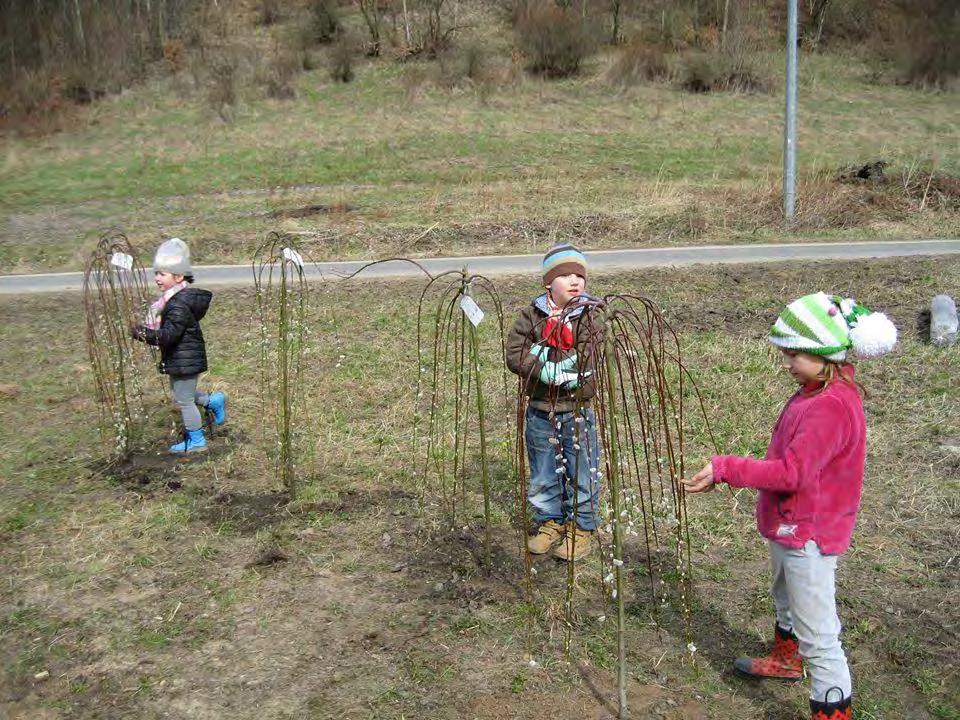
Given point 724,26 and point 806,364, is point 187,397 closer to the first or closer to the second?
point 806,364

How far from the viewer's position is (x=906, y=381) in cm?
616

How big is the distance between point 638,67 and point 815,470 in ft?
72.9

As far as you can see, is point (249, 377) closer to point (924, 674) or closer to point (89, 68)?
point (924, 674)

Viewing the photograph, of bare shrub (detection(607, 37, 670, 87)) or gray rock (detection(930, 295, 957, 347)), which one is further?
bare shrub (detection(607, 37, 670, 87))

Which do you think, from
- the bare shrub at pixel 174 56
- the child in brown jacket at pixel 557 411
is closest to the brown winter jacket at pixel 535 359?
the child in brown jacket at pixel 557 411

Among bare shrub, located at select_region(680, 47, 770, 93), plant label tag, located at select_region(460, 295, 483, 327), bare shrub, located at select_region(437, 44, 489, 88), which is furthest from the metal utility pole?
bare shrub, located at select_region(437, 44, 489, 88)

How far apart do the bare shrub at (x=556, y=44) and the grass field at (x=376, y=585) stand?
1924 cm

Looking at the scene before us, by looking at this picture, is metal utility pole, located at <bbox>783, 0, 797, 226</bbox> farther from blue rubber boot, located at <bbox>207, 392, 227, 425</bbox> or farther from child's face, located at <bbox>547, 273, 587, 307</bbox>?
Result: child's face, located at <bbox>547, 273, 587, 307</bbox>

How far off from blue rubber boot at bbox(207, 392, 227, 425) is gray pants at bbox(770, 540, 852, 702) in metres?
3.74

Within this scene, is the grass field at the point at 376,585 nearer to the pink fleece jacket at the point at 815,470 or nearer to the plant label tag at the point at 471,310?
the pink fleece jacket at the point at 815,470

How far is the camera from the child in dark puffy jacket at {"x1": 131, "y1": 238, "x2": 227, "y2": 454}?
498 centimetres

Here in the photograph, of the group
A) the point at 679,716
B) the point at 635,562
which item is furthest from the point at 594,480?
the point at 679,716

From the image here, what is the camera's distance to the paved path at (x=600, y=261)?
994cm

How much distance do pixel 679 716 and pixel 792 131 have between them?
33.6ft
